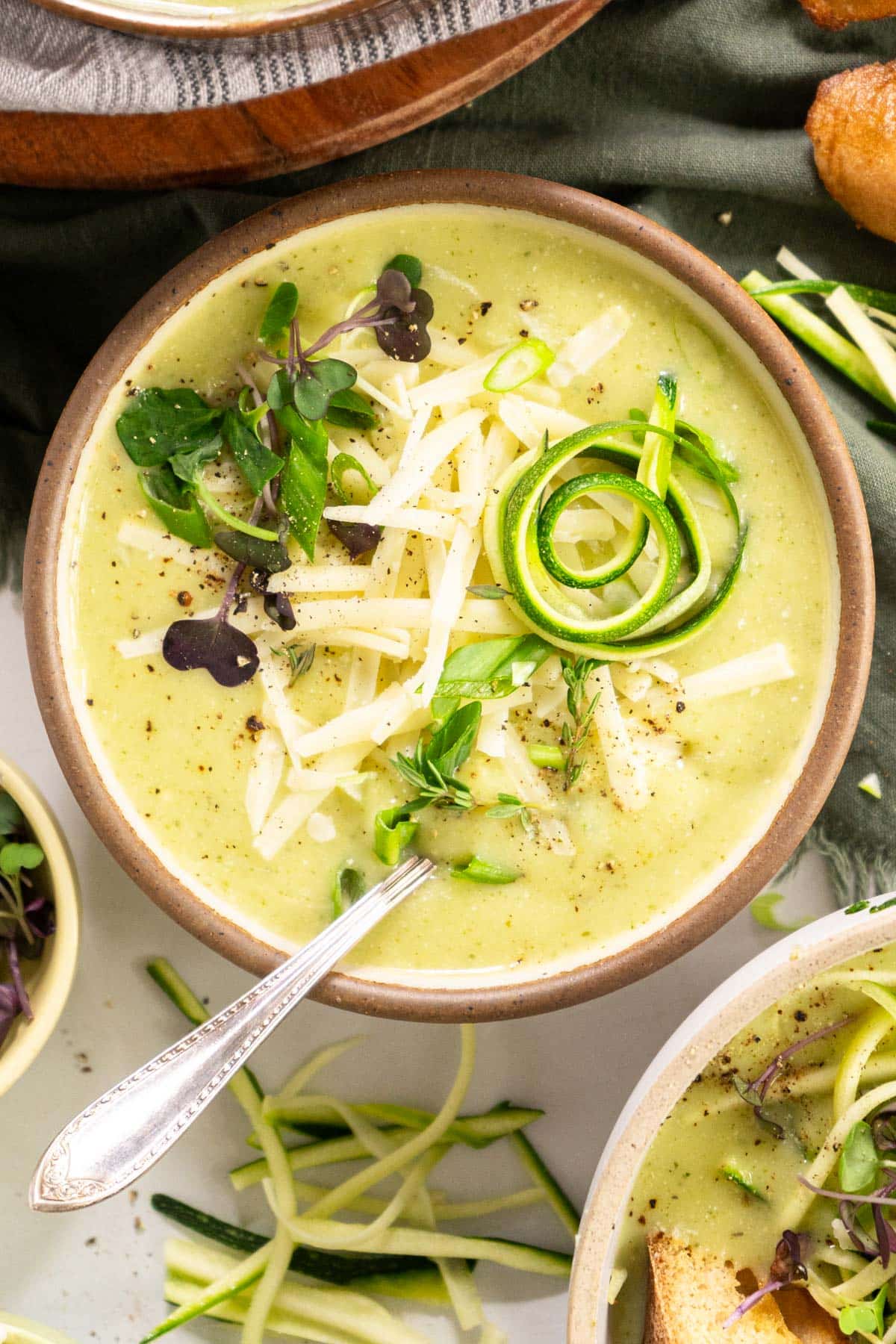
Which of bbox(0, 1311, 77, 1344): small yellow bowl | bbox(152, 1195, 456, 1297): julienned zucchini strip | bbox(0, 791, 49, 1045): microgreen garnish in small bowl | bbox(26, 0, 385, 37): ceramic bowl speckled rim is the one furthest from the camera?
bbox(152, 1195, 456, 1297): julienned zucchini strip

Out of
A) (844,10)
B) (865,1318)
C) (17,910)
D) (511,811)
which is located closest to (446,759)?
(511,811)

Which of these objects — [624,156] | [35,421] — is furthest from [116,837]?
[624,156]

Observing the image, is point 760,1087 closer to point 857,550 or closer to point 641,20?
point 857,550

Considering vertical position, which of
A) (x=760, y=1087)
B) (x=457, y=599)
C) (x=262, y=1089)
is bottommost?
(x=760, y=1087)

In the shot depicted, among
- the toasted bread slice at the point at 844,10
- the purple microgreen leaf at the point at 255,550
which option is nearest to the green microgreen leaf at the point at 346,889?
the purple microgreen leaf at the point at 255,550

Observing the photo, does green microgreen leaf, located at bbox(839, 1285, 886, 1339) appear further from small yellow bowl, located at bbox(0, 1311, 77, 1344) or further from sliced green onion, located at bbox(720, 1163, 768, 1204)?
small yellow bowl, located at bbox(0, 1311, 77, 1344)

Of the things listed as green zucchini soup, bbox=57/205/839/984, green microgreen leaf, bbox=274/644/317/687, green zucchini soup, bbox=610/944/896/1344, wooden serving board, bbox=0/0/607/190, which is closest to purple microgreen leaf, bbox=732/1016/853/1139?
green zucchini soup, bbox=610/944/896/1344
